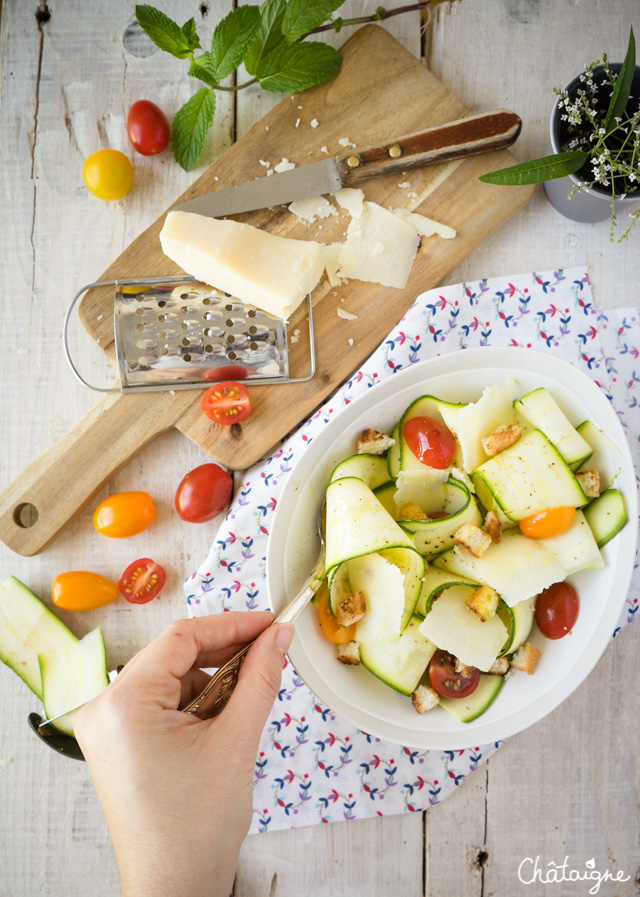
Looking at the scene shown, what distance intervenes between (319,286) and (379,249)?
0.20 m

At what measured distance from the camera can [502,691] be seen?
1.53 m

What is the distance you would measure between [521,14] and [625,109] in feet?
1.78

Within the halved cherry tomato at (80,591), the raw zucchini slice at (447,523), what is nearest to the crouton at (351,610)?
the raw zucchini slice at (447,523)

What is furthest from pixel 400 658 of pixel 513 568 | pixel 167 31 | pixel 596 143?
pixel 167 31

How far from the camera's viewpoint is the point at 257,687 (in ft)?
4.16

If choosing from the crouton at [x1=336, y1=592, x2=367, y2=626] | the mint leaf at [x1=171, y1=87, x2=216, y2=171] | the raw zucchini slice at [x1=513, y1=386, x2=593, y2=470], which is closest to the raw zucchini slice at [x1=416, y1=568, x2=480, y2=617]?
the crouton at [x1=336, y1=592, x2=367, y2=626]

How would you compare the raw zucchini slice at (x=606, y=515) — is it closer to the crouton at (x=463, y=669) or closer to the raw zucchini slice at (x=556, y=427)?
the raw zucchini slice at (x=556, y=427)

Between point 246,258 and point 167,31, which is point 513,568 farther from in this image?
point 167,31

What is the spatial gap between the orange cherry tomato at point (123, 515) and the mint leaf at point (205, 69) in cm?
118

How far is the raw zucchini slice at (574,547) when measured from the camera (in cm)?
144

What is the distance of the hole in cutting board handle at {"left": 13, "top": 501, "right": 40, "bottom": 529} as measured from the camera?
1.84m

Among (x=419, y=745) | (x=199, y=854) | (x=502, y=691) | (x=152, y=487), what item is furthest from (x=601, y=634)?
(x=152, y=487)

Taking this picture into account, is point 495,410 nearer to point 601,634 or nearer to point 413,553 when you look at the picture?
point 413,553

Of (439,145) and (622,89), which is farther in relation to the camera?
(439,145)
